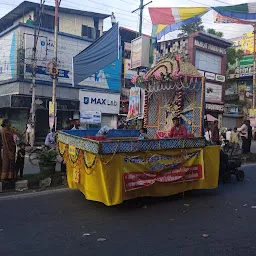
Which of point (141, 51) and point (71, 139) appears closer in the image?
point (71, 139)

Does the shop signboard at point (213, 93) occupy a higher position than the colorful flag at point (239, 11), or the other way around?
the colorful flag at point (239, 11)

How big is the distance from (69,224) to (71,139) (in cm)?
193

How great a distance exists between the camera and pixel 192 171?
630 cm

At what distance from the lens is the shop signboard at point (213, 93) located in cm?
2872

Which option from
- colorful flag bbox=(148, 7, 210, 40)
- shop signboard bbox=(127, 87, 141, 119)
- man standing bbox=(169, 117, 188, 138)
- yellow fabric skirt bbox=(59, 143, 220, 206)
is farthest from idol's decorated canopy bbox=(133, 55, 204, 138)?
colorful flag bbox=(148, 7, 210, 40)

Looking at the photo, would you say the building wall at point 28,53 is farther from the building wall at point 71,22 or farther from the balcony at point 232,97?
Answer: the balcony at point 232,97

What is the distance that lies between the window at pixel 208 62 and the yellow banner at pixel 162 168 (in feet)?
74.9

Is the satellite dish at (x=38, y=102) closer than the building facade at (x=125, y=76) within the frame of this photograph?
Yes

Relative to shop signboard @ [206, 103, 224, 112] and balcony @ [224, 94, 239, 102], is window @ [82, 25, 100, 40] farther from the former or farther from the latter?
balcony @ [224, 94, 239, 102]

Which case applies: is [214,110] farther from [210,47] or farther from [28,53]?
[28,53]

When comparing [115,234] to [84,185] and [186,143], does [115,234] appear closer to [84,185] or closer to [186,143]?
[84,185]

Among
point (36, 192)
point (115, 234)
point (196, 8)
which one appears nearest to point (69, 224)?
point (115, 234)

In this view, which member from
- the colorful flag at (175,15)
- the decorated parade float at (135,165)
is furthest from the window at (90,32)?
the decorated parade float at (135,165)

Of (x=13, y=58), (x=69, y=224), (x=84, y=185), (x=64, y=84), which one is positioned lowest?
(x=69, y=224)
